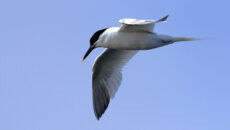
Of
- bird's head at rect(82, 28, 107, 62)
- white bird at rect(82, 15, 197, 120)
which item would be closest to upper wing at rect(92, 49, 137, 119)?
white bird at rect(82, 15, 197, 120)

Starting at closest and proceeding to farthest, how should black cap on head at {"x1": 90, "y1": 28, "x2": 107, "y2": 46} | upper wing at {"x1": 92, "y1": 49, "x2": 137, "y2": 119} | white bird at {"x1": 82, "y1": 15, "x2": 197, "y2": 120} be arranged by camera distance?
white bird at {"x1": 82, "y1": 15, "x2": 197, "y2": 120} < black cap on head at {"x1": 90, "y1": 28, "x2": 107, "y2": 46} < upper wing at {"x1": 92, "y1": 49, "x2": 137, "y2": 119}

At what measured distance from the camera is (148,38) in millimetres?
8961

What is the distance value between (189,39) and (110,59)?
2921mm

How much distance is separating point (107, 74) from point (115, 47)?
221cm

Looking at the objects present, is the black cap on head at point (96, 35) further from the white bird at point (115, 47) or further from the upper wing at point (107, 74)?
the upper wing at point (107, 74)

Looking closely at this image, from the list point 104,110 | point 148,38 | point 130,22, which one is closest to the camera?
point 130,22

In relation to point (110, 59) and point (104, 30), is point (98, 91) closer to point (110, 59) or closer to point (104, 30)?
point (110, 59)

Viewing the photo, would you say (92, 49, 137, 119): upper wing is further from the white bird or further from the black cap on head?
the black cap on head

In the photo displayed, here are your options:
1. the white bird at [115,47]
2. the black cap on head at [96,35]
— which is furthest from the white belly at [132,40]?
the black cap on head at [96,35]

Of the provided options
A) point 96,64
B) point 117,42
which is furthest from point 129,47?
point 96,64

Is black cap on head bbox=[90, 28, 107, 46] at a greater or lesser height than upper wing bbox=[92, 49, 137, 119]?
greater

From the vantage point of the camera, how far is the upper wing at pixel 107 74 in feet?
36.3

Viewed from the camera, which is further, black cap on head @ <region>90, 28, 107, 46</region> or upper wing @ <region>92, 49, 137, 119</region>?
upper wing @ <region>92, 49, 137, 119</region>

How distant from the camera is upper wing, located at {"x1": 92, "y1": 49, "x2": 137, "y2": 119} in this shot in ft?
36.3
